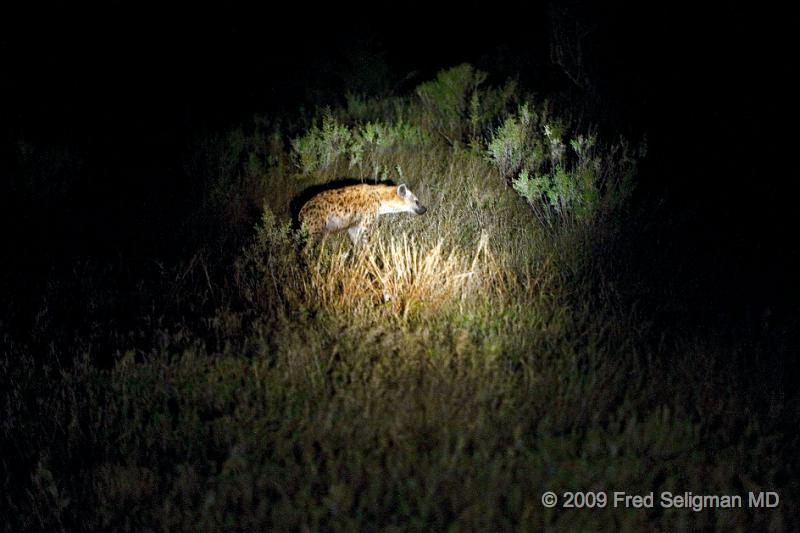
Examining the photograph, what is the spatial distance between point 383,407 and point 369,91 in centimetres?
1051

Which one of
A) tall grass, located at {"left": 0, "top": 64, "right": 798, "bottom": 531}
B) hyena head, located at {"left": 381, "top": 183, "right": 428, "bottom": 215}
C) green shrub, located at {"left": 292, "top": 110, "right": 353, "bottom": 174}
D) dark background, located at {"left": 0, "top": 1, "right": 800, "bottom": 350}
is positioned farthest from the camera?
green shrub, located at {"left": 292, "top": 110, "right": 353, "bottom": 174}

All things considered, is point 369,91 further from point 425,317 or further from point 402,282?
point 425,317

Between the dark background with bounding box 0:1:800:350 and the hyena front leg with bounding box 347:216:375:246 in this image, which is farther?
the hyena front leg with bounding box 347:216:375:246

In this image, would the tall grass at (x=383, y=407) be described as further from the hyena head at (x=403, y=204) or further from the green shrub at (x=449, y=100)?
the green shrub at (x=449, y=100)

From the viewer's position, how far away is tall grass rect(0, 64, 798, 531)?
12.7 ft

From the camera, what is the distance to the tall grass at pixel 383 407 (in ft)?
12.7

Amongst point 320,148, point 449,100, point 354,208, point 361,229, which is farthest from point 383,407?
point 449,100

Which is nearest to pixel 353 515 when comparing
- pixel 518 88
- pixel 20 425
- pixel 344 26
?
pixel 20 425

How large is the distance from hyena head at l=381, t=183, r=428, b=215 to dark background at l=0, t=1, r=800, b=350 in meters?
1.98

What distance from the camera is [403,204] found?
7613 millimetres

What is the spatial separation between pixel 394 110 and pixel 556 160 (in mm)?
3451

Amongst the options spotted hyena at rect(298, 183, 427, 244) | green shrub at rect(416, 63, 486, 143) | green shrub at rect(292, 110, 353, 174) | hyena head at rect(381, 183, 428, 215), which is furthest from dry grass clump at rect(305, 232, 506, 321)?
green shrub at rect(416, 63, 486, 143)

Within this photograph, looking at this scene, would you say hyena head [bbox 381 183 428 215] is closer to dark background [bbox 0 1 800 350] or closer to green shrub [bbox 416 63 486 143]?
dark background [bbox 0 1 800 350]

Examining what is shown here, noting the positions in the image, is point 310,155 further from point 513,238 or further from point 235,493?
point 235,493
